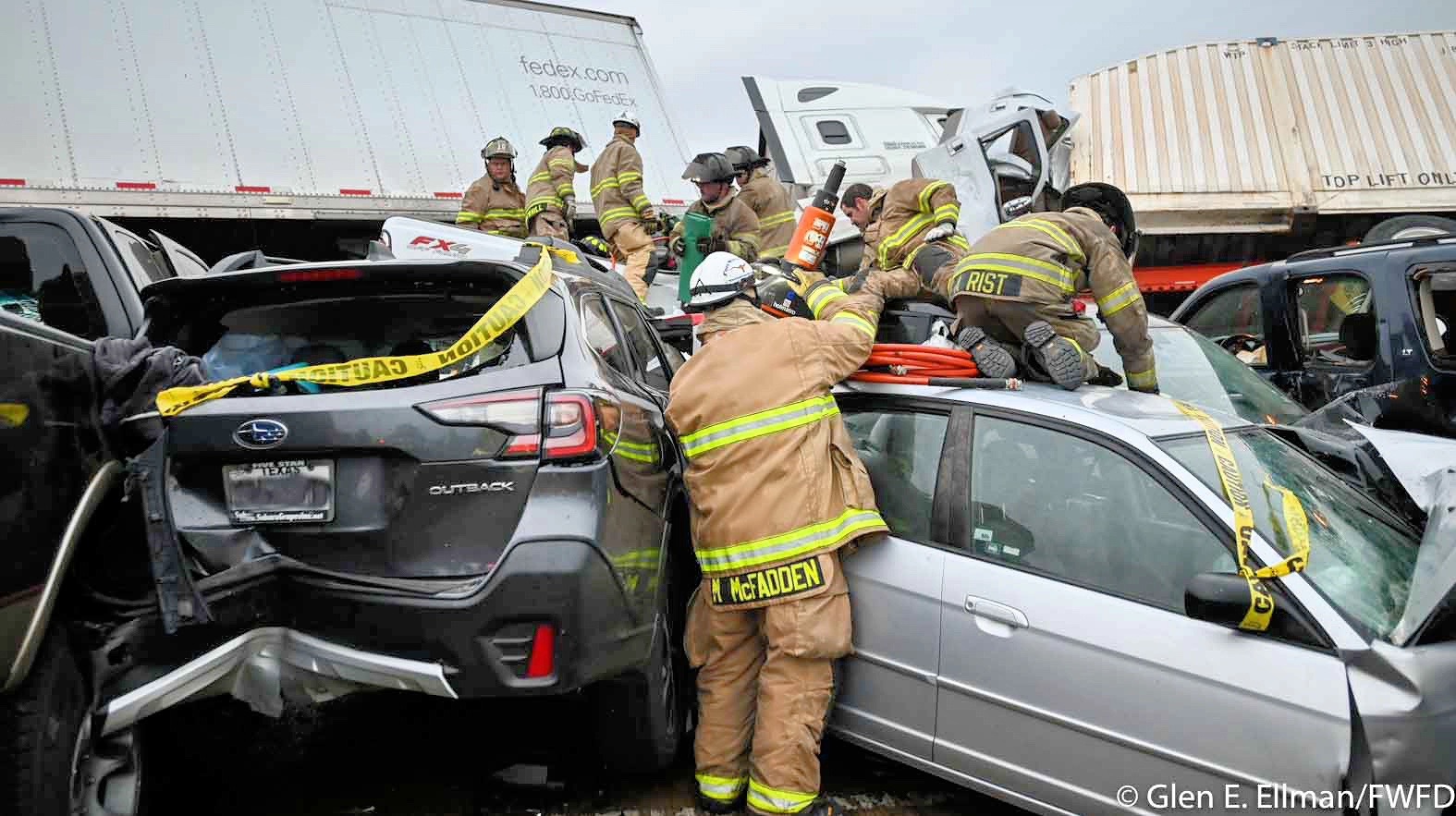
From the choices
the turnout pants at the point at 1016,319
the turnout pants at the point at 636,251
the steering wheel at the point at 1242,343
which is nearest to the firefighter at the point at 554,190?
the turnout pants at the point at 636,251

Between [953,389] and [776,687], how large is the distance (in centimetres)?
122

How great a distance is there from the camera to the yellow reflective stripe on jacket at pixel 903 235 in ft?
20.1

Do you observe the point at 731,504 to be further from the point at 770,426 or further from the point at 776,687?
the point at 776,687

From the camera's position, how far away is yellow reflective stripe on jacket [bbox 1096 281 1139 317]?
4.63 metres

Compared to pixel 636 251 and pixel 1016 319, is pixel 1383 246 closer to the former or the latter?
pixel 1016 319

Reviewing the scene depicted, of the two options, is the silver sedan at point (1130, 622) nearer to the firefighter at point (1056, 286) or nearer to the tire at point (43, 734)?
the firefighter at point (1056, 286)

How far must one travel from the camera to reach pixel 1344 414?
5184mm

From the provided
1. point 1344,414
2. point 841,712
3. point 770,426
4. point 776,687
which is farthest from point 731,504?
point 1344,414

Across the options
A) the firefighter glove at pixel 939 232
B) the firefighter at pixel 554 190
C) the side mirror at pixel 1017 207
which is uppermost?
the firefighter at pixel 554 190

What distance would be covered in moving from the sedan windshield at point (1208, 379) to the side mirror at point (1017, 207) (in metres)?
1.69

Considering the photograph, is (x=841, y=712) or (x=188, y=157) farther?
(x=188, y=157)

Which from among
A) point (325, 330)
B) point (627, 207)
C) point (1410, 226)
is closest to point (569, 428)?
point (325, 330)

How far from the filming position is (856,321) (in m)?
3.89

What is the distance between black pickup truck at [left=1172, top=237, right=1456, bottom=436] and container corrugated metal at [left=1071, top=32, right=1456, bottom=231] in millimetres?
5659
